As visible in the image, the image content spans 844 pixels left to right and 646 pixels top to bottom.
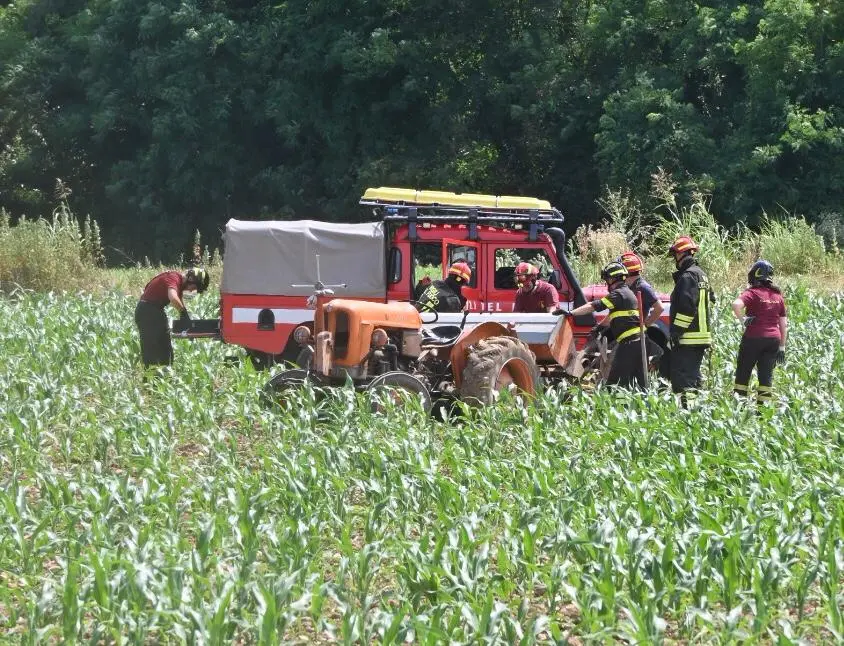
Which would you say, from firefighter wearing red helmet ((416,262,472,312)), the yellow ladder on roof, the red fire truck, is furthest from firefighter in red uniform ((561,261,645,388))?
the yellow ladder on roof

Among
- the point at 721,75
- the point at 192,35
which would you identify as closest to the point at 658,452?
the point at 721,75

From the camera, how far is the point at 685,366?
12336mm

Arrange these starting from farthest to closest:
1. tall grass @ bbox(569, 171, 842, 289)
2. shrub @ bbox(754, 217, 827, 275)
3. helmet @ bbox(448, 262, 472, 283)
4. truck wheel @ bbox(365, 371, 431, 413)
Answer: shrub @ bbox(754, 217, 827, 275) < tall grass @ bbox(569, 171, 842, 289) < helmet @ bbox(448, 262, 472, 283) < truck wheel @ bbox(365, 371, 431, 413)

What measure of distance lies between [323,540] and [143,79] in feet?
107

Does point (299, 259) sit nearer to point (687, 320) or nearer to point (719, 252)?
point (687, 320)

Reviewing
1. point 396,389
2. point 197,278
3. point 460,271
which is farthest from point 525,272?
point 197,278

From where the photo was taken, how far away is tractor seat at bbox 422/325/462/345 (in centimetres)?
1212

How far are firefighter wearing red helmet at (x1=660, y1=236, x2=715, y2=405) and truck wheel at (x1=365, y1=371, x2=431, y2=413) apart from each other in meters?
2.45

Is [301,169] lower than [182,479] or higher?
higher

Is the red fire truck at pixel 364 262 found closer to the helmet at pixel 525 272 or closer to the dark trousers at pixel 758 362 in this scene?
the helmet at pixel 525 272

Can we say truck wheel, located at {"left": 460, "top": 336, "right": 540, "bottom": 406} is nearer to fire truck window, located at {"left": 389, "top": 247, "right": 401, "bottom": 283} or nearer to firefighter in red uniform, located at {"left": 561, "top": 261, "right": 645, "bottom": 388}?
firefighter in red uniform, located at {"left": 561, "top": 261, "right": 645, "bottom": 388}

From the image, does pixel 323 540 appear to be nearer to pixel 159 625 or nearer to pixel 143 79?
pixel 159 625

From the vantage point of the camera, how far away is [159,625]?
5.98 m

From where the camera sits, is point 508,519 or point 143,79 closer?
point 508,519
